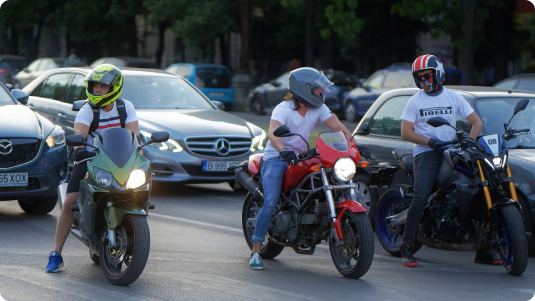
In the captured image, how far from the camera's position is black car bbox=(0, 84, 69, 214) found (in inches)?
346

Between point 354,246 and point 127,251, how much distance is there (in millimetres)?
1628

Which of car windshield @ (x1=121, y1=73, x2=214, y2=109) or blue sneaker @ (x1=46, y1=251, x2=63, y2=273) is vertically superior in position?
car windshield @ (x1=121, y1=73, x2=214, y2=109)

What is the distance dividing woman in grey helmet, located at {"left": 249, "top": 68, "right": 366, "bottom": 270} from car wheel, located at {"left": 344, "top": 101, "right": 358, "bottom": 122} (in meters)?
18.6

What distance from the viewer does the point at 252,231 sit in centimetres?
755

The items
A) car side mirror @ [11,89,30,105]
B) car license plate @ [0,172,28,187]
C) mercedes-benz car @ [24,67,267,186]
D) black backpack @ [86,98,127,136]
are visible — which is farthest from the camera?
mercedes-benz car @ [24,67,267,186]

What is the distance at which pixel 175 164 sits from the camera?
11.2 metres

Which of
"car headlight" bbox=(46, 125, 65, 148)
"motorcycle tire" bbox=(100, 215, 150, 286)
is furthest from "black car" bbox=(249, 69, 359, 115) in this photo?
"motorcycle tire" bbox=(100, 215, 150, 286)

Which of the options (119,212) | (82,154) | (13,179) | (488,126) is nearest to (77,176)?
(82,154)

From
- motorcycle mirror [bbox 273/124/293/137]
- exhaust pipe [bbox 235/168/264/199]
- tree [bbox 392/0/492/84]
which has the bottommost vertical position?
exhaust pipe [bbox 235/168/264/199]

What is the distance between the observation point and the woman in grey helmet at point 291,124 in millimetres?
6867

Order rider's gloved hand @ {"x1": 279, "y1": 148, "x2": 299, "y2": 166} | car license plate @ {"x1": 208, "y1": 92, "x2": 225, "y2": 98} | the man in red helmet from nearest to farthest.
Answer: rider's gloved hand @ {"x1": 279, "y1": 148, "x2": 299, "y2": 166}
the man in red helmet
car license plate @ {"x1": 208, "y1": 92, "x2": 225, "y2": 98}

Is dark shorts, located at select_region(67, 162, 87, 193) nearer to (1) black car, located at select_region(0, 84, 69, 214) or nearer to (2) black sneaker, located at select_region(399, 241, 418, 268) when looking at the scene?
(1) black car, located at select_region(0, 84, 69, 214)

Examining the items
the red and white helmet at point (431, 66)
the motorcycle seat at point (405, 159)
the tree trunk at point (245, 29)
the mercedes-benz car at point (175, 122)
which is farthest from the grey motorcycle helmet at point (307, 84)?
the tree trunk at point (245, 29)

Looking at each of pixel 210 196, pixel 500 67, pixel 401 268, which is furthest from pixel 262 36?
pixel 401 268
